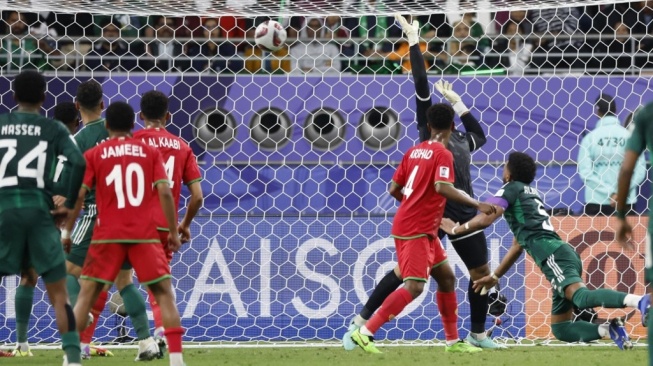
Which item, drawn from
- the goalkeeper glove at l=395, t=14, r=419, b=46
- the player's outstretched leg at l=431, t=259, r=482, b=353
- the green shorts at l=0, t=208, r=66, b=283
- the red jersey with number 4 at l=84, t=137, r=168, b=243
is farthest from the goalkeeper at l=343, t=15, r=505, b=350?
the green shorts at l=0, t=208, r=66, b=283

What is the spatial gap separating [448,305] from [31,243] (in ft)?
11.9

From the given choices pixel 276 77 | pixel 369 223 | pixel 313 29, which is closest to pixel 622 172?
pixel 369 223

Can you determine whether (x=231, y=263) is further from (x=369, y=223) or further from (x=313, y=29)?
(x=313, y=29)

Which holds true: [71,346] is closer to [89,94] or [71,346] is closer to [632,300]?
[89,94]

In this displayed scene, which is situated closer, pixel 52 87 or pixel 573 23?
pixel 52 87

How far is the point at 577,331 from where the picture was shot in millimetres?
8422

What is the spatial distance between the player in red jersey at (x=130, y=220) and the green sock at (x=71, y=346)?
0.42 metres

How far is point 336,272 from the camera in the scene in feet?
34.6

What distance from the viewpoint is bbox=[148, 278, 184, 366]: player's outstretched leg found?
684 centimetres

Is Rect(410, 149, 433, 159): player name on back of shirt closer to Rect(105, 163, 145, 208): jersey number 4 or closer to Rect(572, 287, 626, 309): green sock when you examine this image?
Rect(572, 287, 626, 309): green sock

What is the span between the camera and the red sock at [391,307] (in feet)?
28.2

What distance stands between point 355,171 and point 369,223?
4.78 ft

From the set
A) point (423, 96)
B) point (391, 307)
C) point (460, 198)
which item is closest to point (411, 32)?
point (423, 96)

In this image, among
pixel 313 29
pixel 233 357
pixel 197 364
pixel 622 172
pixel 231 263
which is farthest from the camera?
pixel 313 29
